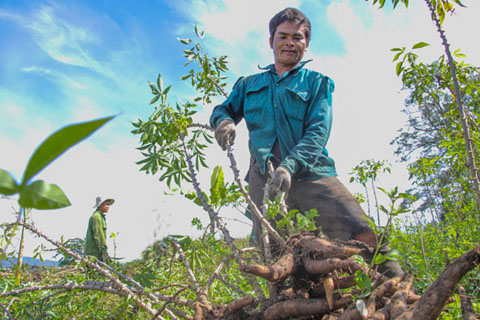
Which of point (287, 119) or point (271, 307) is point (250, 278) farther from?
point (287, 119)

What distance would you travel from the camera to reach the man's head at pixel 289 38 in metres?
2.77

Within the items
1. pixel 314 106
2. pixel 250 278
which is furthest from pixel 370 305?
pixel 314 106

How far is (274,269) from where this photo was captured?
4.67 feet

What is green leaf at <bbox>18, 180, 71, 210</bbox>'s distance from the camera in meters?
0.24

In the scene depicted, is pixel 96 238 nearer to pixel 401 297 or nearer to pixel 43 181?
pixel 401 297

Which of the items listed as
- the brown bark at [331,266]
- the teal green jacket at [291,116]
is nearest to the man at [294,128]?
the teal green jacket at [291,116]

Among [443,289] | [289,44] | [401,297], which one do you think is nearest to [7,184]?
[443,289]

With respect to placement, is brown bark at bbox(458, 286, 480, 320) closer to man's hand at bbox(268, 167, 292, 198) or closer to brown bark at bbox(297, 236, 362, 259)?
brown bark at bbox(297, 236, 362, 259)

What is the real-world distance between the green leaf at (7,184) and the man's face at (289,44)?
9.02 feet

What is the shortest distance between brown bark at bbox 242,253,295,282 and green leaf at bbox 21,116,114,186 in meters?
1.21

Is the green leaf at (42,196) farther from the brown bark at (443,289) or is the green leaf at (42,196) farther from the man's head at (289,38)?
the man's head at (289,38)

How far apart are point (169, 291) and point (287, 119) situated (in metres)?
1.71

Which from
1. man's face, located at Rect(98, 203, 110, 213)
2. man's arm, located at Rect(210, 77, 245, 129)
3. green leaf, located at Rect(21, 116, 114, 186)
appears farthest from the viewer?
man's face, located at Rect(98, 203, 110, 213)

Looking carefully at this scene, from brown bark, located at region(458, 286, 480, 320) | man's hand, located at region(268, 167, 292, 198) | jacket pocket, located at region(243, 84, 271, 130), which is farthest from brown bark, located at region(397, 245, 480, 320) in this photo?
jacket pocket, located at region(243, 84, 271, 130)
